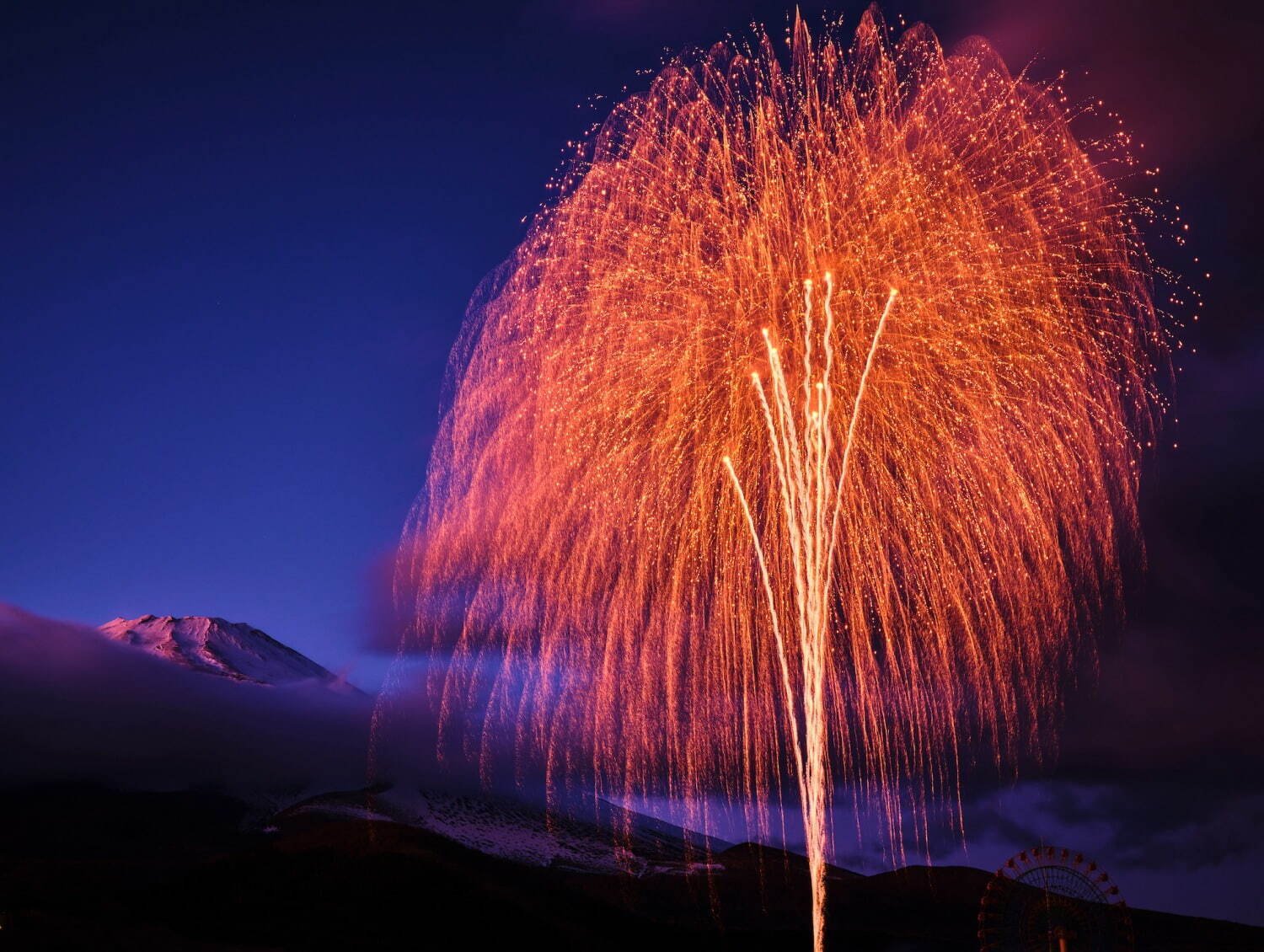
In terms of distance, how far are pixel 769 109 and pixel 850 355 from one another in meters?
6.72

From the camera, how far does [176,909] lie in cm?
8931

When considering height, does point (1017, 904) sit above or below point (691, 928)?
above

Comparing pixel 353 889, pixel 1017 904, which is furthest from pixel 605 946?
pixel 1017 904

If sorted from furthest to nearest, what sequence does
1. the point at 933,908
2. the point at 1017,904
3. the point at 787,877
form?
the point at 787,877
the point at 933,908
the point at 1017,904

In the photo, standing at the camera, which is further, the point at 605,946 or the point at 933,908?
the point at 933,908

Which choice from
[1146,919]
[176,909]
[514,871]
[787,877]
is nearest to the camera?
[176,909]

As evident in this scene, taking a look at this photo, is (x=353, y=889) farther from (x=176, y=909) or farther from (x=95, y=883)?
(x=95, y=883)

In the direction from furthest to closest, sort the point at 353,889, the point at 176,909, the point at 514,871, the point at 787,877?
the point at 787,877 < the point at 514,871 < the point at 353,889 < the point at 176,909

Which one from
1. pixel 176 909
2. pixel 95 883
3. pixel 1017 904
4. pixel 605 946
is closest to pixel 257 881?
pixel 176 909

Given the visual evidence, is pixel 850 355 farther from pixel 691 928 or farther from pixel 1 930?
pixel 691 928

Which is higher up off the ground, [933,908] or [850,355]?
[850,355]

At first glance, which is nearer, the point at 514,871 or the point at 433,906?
the point at 433,906

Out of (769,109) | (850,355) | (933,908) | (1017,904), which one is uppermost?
(769,109)

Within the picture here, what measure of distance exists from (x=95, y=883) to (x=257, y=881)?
5649 centimetres
